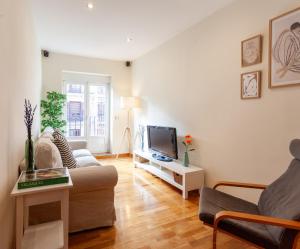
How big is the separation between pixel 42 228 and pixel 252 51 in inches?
109

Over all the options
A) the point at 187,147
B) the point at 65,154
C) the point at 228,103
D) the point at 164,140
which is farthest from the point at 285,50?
the point at 65,154

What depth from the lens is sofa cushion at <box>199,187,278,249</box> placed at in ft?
4.45

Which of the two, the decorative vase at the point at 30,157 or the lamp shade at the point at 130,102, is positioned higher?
the lamp shade at the point at 130,102

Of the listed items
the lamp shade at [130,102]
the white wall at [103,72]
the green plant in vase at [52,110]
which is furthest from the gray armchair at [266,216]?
the white wall at [103,72]

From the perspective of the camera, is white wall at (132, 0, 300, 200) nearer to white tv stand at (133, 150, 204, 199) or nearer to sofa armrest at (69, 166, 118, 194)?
white tv stand at (133, 150, 204, 199)

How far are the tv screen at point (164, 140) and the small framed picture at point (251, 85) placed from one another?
4.20 feet

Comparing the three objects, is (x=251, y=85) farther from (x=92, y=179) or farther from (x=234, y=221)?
(x=92, y=179)

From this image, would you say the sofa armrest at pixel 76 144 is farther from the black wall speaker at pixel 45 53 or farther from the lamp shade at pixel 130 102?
the black wall speaker at pixel 45 53

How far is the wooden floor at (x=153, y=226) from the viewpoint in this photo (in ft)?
6.22

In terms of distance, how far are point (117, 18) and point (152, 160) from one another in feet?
8.14

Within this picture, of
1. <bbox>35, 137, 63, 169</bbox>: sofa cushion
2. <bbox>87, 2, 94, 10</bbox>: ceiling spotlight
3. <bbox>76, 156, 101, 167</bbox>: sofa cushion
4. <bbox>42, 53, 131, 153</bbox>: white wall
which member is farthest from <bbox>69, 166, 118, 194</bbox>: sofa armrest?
<bbox>42, 53, 131, 153</bbox>: white wall

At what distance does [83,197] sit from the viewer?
2037 millimetres

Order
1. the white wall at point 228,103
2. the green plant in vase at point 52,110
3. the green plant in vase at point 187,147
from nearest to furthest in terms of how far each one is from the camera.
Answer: the white wall at point 228,103 < the green plant in vase at point 187,147 < the green plant in vase at point 52,110

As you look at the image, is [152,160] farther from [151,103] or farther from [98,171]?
[98,171]
